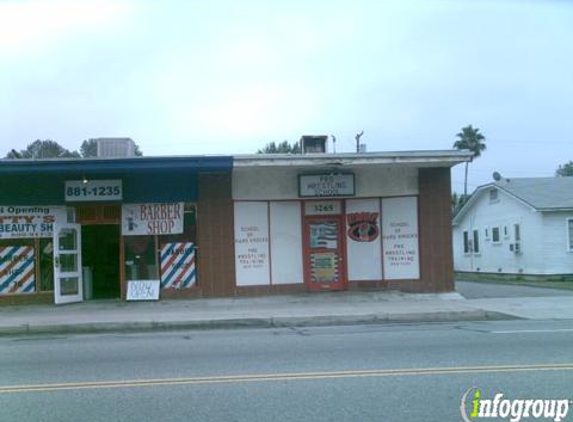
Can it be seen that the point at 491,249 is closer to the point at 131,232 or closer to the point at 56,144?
the point at 131,232

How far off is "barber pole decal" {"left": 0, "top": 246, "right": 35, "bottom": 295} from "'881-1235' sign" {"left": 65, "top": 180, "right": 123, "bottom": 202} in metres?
2.00

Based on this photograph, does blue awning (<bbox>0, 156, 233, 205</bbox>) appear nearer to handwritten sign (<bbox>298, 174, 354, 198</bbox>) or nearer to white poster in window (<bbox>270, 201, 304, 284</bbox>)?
white poster in window (<bbox>270, 201, 304, 284</bbox>)

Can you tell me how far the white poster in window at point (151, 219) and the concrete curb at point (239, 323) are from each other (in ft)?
15.0

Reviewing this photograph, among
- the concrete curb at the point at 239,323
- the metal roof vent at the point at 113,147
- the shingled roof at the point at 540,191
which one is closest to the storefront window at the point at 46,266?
the metal roof vent at the point at 113,147

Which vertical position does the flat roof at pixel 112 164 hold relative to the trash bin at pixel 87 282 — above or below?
above

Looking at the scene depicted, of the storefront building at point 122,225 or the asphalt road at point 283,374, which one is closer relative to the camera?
the asphalt road at point 283,374

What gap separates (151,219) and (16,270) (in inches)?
156

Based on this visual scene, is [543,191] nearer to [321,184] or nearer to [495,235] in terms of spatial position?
[495,235]

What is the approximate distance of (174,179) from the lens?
61.2ft

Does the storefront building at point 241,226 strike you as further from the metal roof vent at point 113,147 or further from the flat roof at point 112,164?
the metal roof vent at point 113,147

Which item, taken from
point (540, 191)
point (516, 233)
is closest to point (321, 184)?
point (516, 233)

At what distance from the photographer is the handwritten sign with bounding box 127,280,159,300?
60.7ft

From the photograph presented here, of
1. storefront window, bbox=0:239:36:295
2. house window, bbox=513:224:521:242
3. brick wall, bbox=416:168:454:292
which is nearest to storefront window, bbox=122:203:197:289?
storefront window, bbox=0:239:36:295

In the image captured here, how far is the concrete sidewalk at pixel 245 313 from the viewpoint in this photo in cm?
1448
